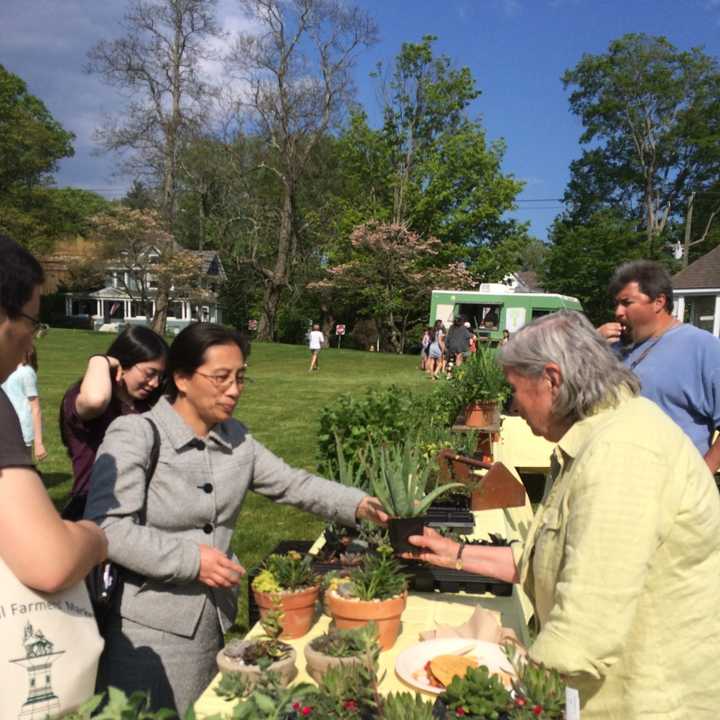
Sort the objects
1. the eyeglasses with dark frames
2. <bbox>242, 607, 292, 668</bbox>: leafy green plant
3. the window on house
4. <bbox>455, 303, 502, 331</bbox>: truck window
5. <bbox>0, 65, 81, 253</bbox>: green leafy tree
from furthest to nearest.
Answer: <bbox>0, 65, 81, 253</bbox>: green leafy tree → the window on house → <bbox>455, 303, 502, 331</bbox>: truck window → the eyeglasses with dark frames → <bbox>242, 607, 292, 668</bbox>: leafy green plant

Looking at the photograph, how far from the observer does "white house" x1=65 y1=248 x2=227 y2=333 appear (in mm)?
34094

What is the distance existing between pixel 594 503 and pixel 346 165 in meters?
32.8

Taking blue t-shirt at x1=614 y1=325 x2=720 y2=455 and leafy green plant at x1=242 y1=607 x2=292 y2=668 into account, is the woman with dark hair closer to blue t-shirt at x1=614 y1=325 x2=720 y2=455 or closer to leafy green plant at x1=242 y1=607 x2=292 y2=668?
leafy green plant at x1=242 y1=607 x2=292 y2=668

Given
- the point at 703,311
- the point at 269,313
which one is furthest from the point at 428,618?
the point at 269,313

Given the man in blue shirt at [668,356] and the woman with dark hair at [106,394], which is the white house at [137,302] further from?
the man in blue shirt at [668,356]

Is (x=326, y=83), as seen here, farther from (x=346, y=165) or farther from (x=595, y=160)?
(x=595, y=160)

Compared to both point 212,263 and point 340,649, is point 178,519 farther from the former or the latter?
point 212,263

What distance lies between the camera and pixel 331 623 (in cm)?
206

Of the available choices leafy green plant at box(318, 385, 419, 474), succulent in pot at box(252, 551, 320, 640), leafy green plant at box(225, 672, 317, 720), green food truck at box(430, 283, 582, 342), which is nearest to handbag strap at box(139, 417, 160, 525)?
succulent in pot at box(252, 551, 320, 640)

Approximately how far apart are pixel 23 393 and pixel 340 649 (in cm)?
462

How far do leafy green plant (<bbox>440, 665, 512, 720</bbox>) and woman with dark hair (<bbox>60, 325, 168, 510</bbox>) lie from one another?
156 centimetres

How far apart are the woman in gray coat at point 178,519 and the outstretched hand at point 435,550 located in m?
0.59

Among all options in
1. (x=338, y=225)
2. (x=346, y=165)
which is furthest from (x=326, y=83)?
(x=338, y=225)

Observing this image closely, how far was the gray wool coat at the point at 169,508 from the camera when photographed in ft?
6.10
